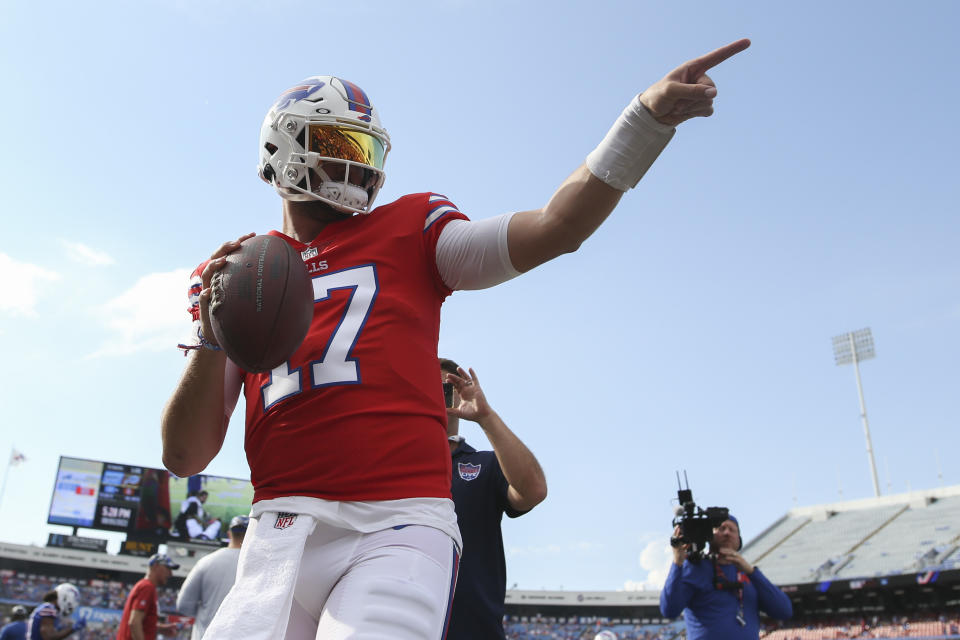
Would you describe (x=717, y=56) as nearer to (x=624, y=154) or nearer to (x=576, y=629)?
(x=624, y=154)

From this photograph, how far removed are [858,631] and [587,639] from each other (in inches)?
521

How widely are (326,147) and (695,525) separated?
15.0 feet

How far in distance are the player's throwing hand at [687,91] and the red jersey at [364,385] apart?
65cm

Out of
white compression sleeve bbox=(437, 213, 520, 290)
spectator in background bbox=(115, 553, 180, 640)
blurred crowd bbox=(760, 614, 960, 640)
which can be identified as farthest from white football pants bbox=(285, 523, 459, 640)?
blurred crowd bbox=(760, 614, 960, 640)

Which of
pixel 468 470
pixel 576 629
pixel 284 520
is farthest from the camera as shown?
pixel 576 629

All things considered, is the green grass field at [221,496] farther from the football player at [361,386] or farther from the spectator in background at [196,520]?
the football player at [361,386]

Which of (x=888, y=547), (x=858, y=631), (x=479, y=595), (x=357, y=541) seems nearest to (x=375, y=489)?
(x=357, y=541)

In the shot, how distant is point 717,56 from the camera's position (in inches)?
74.5

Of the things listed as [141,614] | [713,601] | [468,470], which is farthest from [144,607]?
[713,601]

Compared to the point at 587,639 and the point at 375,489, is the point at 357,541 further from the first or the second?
the point at 587,639

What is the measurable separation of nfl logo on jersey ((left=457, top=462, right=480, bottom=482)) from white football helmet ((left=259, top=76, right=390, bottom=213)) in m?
1.75

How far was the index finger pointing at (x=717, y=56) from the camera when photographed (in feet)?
6.15

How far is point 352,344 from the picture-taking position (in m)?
2.00

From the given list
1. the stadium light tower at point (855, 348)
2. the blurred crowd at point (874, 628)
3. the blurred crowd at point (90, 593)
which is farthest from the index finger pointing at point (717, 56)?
the stadium light tower at point (855, 348)
